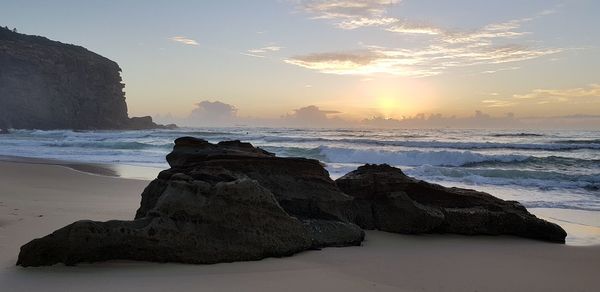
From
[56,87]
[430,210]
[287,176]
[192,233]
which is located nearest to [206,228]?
[192,233]

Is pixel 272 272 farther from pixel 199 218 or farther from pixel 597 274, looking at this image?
pixel 597 274

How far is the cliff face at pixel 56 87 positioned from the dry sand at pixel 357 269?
74949mm

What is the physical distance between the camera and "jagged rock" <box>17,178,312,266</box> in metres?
4.25

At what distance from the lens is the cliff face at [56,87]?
234 feet

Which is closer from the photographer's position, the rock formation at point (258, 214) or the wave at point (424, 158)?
the rock formation at point (258, 214)

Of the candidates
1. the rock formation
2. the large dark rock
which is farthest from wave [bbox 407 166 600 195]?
the large dark rock

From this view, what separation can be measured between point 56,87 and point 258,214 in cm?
8215

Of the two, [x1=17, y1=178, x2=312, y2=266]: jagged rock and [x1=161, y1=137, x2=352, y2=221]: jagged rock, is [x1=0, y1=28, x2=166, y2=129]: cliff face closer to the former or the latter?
[x1=161, y1=137, x2=352, y2=221]: jagged rock

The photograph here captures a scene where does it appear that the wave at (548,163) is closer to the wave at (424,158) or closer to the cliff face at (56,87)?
the wave at (424,158)

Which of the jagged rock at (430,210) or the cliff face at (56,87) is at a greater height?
the cliff face at (56,87)

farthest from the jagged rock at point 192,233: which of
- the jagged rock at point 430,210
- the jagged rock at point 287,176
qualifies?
the jagged rock at point 430,210

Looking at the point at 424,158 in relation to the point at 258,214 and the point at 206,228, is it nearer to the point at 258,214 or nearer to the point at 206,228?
the point at 258,214

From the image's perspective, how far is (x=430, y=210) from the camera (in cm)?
654

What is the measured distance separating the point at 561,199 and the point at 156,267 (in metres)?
10.1
